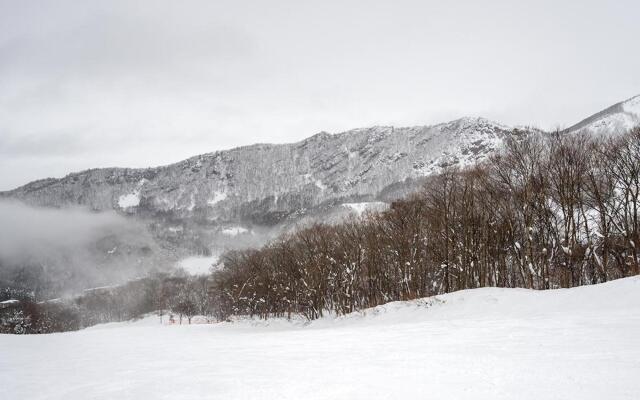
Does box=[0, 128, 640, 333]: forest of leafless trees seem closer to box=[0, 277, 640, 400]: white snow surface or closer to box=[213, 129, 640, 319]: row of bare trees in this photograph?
box=[213, 129, 640, 319]: row of bare trees

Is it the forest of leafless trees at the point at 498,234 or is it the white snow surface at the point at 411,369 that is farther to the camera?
the forest of leafless trees at the point at 498,234

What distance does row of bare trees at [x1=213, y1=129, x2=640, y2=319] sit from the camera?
26.7 m

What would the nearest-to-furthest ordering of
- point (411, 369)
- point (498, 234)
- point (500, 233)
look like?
point (411, 369) < point (500, 233) < point (498, 234)

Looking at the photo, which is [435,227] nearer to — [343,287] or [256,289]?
[343,287]

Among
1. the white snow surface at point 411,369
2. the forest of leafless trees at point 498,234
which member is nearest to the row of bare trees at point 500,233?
the forest of leafless trees at point 498,234

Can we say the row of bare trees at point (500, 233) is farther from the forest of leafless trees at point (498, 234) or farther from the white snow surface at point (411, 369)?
the white snow surface at point (411, 369)

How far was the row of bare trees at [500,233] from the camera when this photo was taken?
26703mm

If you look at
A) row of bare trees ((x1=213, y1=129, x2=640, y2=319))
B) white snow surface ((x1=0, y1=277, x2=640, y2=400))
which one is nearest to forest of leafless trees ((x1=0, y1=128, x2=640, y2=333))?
row of bare trees ((x1=213, y1=129, x2=640, y2=319))

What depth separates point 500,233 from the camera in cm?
3253

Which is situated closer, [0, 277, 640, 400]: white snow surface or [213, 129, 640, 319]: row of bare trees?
[0, 277, 640, 400]: white snow surface

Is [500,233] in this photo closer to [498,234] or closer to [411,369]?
[498,234]

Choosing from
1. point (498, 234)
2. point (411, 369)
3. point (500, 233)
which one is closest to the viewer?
point (411, 369)

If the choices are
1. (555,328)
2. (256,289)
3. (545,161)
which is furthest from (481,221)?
(256,289)

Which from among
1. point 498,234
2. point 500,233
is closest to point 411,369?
point 500,233
